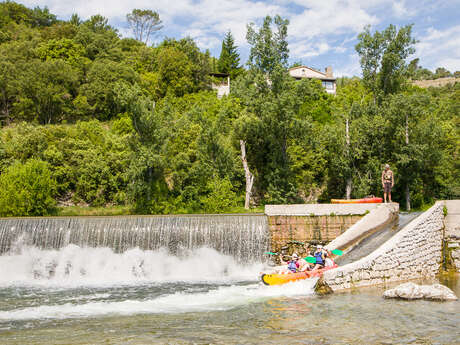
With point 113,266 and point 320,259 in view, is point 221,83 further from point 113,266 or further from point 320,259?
point 320,259

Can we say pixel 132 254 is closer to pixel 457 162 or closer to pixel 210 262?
pixel 210 262

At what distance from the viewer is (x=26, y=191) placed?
25859 mm

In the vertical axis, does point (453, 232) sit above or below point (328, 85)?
below

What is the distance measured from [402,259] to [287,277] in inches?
165

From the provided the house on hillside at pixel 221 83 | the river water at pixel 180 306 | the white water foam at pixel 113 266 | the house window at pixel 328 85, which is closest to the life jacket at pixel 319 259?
the river water at pixel 180 306

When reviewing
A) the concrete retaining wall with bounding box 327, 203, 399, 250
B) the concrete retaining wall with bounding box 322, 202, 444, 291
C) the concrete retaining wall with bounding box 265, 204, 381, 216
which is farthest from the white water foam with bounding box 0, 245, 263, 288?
the concrete retaining wall with bounding box 322, 202, 444, 291

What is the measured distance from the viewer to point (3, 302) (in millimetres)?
12789

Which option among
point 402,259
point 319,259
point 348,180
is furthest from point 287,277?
point 348,180

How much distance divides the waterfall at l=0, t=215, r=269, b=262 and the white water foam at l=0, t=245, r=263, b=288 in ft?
0.95

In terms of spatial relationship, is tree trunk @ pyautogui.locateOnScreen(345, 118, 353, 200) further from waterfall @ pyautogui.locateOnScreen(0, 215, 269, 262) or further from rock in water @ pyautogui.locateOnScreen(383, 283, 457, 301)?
rock in water @ pyautogui.locateOnScreen(383, 283, 457, 301)

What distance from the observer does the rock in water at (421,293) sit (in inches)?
464

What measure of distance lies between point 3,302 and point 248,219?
32.3 ft

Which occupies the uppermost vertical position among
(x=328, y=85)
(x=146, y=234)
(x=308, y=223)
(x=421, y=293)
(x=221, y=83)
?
(x=328, y=85)

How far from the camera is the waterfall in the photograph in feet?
58.5
